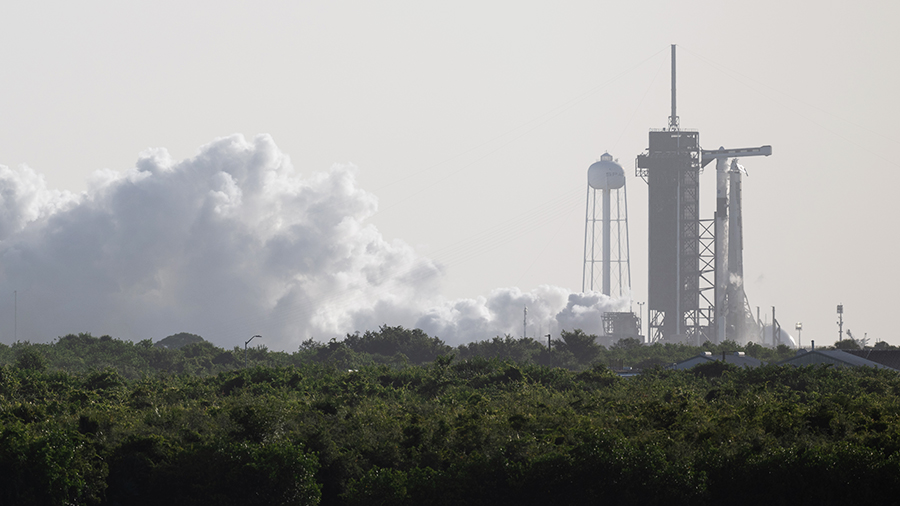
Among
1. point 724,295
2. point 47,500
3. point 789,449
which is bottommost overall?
point 47,500

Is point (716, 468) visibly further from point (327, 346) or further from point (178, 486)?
point (327, 346)

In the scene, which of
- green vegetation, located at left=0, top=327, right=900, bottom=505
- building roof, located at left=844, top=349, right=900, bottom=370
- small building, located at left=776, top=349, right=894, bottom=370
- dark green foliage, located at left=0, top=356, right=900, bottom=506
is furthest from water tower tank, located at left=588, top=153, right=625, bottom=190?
dark green foliage, located at left=0, top=356, right=900, bottom=506

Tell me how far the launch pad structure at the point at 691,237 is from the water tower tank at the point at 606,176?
4956 millimetres

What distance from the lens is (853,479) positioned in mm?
37875

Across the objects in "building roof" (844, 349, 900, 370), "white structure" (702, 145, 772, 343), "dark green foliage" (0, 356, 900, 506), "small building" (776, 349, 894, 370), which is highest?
"white structure" (702, 145, 772, 343)

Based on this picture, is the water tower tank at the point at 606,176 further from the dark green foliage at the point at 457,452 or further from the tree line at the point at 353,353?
the dark green foliage at the point at 457,452

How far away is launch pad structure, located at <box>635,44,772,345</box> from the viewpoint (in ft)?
629

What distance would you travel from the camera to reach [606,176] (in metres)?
197

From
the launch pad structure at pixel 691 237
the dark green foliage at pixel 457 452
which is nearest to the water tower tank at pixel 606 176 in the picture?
the launch pad structure at pixel 691 237

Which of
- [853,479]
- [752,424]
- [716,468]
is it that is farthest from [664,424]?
[853,479]

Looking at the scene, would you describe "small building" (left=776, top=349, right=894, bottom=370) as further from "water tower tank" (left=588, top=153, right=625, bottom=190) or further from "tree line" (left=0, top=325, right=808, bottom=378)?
"water tower tank" (left=588, top=153, right=625, bottom=190)

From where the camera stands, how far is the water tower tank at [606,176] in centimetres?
19650

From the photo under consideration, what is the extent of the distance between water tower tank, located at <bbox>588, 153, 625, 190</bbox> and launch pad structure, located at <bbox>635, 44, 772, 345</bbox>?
195 inches

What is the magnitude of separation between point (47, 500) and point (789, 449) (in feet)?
97.2
